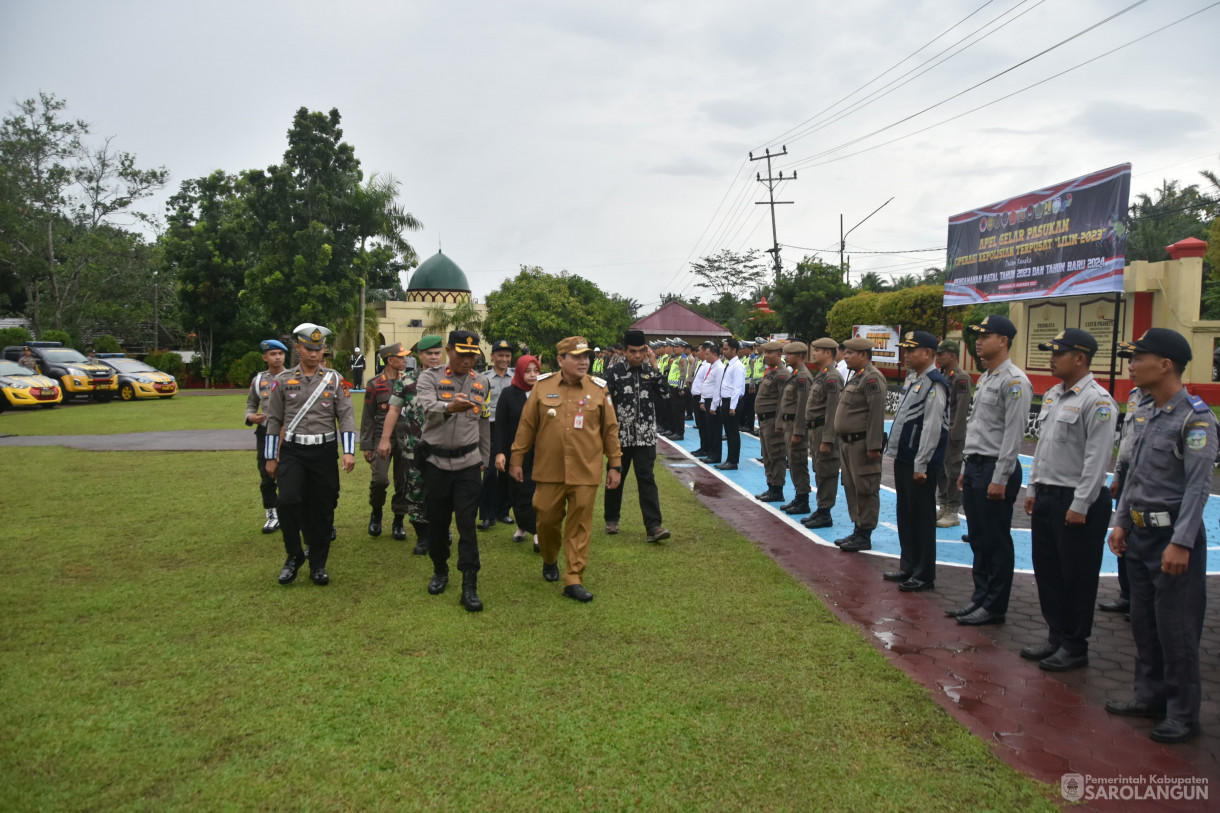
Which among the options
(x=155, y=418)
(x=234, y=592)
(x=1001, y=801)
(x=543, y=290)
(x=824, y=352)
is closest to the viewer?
(x=1001, y=801)

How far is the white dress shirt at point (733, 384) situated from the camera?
12.5m

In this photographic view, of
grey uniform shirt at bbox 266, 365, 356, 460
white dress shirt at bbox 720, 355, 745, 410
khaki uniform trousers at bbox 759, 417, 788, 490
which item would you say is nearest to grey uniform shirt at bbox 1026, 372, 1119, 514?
grey uniform shirt at bbox 266, 365, 356, 460

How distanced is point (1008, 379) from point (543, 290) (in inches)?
1427

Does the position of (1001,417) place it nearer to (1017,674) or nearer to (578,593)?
(1017,674)

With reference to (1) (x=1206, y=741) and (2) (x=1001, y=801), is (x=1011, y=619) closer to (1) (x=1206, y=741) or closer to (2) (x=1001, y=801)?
(1) (x=1206, y=741)

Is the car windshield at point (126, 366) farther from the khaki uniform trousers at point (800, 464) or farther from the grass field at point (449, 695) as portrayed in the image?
the khaki uniform trousers at point (800, 464)

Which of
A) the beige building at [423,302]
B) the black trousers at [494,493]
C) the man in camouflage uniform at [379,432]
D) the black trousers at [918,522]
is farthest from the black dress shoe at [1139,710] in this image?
the beige building at [423,302]

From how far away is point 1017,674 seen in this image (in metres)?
4.49

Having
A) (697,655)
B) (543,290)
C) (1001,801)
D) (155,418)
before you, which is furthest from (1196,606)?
(543,290)

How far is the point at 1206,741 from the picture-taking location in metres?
3.69

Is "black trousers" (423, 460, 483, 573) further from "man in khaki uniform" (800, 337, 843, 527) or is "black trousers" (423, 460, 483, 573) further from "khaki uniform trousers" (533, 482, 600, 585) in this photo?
"man in khaki uniform" (800, 337, 843, 527)

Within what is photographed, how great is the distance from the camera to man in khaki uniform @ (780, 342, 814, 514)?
896 cm

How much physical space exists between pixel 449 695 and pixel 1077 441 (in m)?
3.82

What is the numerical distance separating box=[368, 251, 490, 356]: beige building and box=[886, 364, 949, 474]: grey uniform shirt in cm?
3885
